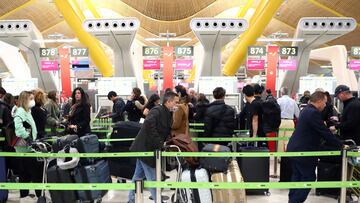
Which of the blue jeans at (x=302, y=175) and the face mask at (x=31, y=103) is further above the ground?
the face mask at (x=31, y=103)

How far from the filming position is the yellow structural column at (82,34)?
1539 cm

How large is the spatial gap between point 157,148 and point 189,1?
2259 cm

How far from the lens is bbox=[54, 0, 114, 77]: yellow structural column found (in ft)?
50.5

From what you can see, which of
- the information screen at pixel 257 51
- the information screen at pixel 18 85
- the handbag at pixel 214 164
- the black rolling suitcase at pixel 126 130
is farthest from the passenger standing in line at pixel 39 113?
the information screen at pixel 257 51

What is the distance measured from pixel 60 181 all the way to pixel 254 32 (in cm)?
1394

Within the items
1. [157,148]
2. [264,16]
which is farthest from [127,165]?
[264,16]

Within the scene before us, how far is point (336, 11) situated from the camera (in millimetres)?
22703

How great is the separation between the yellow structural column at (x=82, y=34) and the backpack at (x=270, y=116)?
11.0m

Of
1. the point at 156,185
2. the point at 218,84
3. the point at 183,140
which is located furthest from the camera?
the point at 218,84

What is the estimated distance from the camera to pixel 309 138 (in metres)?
4.57

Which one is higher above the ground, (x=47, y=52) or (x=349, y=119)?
(x=47, y=52)

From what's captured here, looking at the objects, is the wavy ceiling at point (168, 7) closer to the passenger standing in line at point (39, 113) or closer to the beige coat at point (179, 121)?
the passenger standing in line at point (39, 113)

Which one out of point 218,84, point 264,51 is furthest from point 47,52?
point 264,51

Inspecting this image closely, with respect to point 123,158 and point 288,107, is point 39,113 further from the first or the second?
point 288,107
